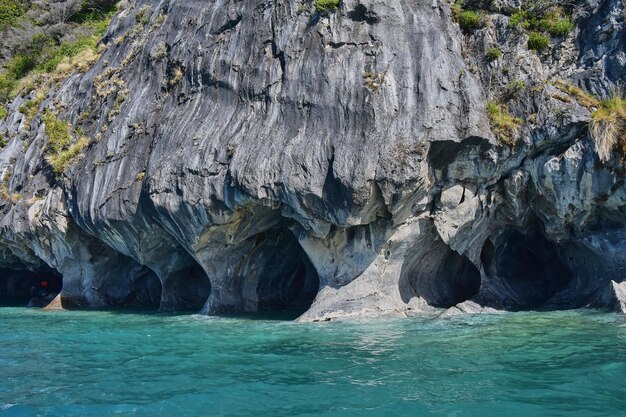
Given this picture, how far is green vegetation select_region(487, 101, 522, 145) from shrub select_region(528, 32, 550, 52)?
291 cm

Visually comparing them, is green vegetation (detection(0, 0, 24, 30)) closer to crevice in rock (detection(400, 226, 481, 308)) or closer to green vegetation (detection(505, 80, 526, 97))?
crevice in rock (detection(400, 226, 481, 308))

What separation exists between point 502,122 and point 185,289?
14918 mm

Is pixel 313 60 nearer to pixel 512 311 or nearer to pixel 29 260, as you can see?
pixel 512 311

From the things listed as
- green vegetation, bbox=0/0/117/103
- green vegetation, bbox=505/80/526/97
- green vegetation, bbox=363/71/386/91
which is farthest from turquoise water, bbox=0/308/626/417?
green vegetation, bbox=0/0/117/103

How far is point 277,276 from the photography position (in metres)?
25.0

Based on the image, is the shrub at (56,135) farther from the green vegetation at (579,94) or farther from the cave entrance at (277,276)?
the green vegetation at (579,94)

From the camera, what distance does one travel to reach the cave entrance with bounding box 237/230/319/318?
77.5ft

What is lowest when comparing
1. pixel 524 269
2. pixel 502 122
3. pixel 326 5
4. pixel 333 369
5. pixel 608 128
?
pixel 333 369

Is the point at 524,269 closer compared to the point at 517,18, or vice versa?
the point at 517,18

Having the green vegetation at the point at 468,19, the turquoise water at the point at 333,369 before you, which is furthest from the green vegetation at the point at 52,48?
the turquoise water at the point at 333,369

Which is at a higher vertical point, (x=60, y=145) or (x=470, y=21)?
(x=470, y=21)

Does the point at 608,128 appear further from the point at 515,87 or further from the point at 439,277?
the point at 439,277

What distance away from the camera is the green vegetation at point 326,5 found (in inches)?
847

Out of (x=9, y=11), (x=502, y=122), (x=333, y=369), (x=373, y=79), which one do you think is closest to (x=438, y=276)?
(x=502, y=122)
